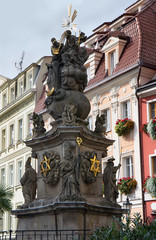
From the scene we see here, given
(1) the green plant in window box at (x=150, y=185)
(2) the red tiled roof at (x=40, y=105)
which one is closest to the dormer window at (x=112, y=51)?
(1) the green plant in window box at (x=150, y=185)

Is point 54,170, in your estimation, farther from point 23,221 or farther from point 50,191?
point 23,221

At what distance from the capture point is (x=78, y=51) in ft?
45.5

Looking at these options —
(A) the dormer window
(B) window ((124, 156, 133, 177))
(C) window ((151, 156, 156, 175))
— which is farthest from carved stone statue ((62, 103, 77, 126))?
(A) the dormer window

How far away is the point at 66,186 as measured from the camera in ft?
38.4

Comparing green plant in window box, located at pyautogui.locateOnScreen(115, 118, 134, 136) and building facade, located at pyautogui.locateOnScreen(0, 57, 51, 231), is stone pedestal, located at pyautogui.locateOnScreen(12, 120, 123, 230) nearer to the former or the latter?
green plant in window box, located at pyautogui.locateOnScreen(115, 118, 134, 136)

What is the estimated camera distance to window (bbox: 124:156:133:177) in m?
25.9

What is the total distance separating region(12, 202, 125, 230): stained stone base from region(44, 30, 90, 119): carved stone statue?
268 centimetres

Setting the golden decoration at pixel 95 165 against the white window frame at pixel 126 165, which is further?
the white window frame at pixel 126 165

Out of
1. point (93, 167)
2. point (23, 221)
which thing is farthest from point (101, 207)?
point (23, 221)

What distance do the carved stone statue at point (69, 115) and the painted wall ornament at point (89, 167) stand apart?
948mm

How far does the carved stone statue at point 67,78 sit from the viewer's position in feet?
42.9

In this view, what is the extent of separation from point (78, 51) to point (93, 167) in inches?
140

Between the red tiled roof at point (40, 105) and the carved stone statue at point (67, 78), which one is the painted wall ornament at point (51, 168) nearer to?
the carved stone statue at point (67, 78)

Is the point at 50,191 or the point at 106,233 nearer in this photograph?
the point at 106,233
